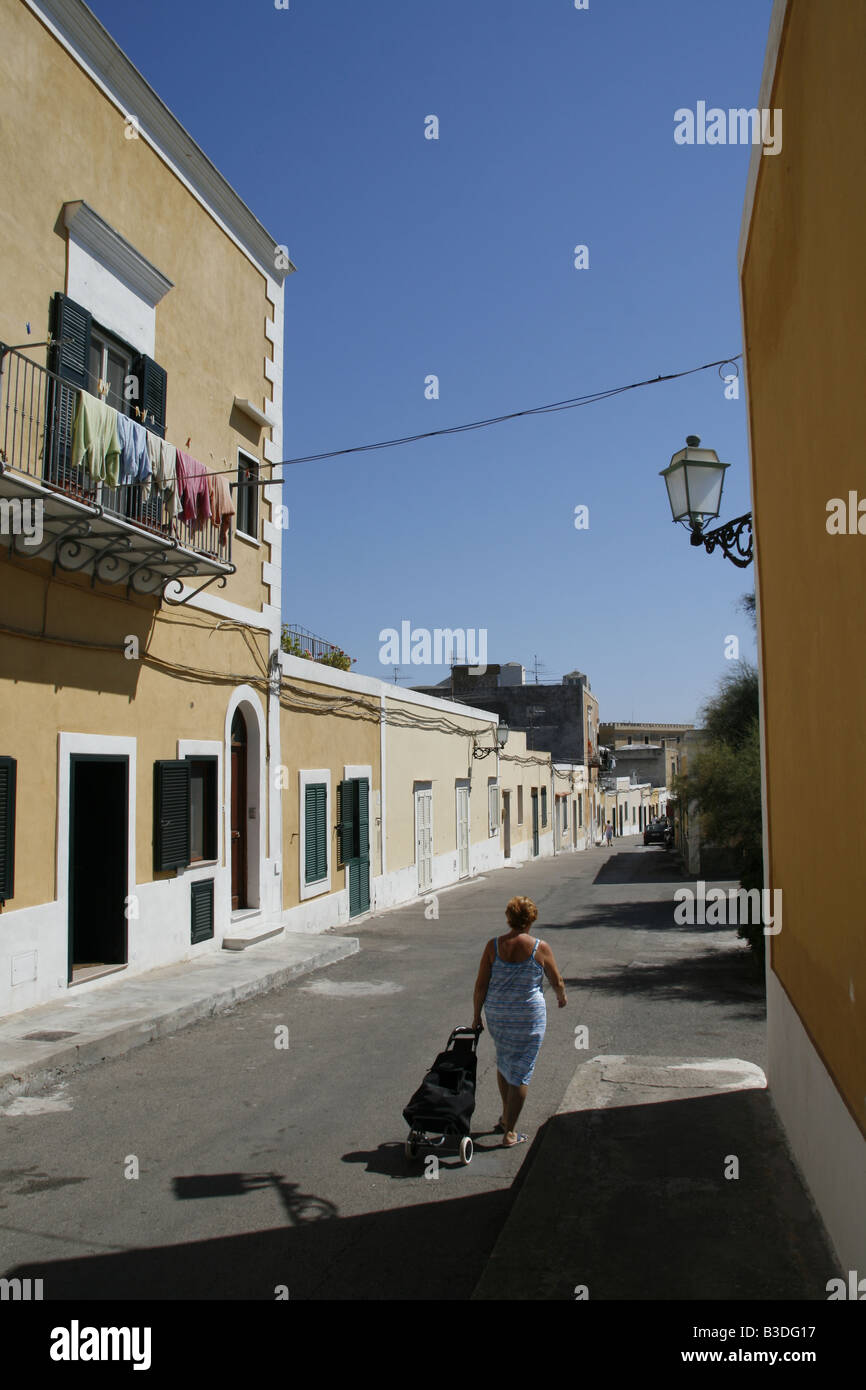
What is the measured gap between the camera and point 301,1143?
18.6 feet

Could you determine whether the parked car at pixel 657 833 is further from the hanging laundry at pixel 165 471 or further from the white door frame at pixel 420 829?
the hanging laundry at pixel 165 471

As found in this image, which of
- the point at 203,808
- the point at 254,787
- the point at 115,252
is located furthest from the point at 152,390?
the point at 254,787

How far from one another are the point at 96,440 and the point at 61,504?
0.94 metres

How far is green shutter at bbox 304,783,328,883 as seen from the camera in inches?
572

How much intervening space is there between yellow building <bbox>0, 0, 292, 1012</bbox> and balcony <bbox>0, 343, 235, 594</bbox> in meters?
0.03

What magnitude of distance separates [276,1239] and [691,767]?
17.5 metres

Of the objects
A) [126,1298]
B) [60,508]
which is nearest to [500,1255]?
[126,1298]

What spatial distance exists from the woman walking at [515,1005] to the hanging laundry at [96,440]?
5.41 meters

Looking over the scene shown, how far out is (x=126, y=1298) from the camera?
378cm

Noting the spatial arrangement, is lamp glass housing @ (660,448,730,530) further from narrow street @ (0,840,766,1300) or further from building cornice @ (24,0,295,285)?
building cornice @ (24,0,295,285)

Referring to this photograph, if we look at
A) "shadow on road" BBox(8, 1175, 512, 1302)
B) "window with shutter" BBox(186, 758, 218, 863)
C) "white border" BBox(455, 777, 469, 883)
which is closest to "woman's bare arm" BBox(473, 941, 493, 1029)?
"shadow on road" BBox(8, 1175, 512, 1302)

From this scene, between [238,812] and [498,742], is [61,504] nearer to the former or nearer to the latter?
[238,812]

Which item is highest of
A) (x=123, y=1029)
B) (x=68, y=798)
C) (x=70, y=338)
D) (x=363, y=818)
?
(x=70, y=338)

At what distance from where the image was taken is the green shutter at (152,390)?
10297 millimetres
